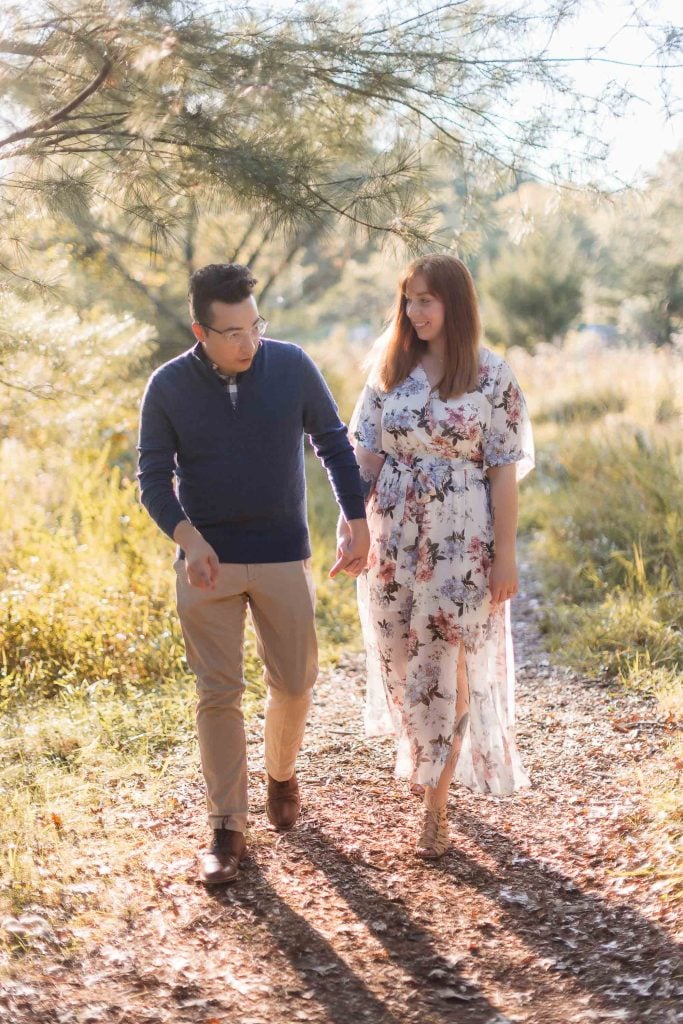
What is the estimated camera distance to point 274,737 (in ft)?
11.4

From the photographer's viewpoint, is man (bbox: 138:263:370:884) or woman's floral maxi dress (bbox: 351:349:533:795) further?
woman's floral maxi dress (bbox: 351:349:533:795)

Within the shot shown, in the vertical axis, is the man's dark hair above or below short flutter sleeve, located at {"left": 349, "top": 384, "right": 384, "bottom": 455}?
above

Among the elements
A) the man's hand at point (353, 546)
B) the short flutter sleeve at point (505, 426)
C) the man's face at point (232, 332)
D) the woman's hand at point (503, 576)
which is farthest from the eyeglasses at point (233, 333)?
the woman's hand at point (503, 576)

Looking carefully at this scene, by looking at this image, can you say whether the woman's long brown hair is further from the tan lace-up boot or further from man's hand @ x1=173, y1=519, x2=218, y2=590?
the tan lace-up boot

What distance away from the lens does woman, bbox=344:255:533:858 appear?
3.26 metres

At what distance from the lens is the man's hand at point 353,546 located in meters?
3.22

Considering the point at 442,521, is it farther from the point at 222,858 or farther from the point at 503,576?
the point at 222,858

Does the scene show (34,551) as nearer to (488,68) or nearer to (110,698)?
(110,698)

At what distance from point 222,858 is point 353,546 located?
1054 mm

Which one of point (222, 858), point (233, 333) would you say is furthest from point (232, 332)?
point (222, 858)

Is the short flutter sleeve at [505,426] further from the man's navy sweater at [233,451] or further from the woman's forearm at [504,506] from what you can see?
the man's navy sweater at [233,451]

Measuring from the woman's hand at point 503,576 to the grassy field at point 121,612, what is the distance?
1.03 metres

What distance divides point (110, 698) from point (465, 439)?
2.43 meters

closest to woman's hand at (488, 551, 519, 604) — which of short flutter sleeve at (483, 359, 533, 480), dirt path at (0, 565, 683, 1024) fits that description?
short flutter sleeve at (483, 359, 533, 480)
